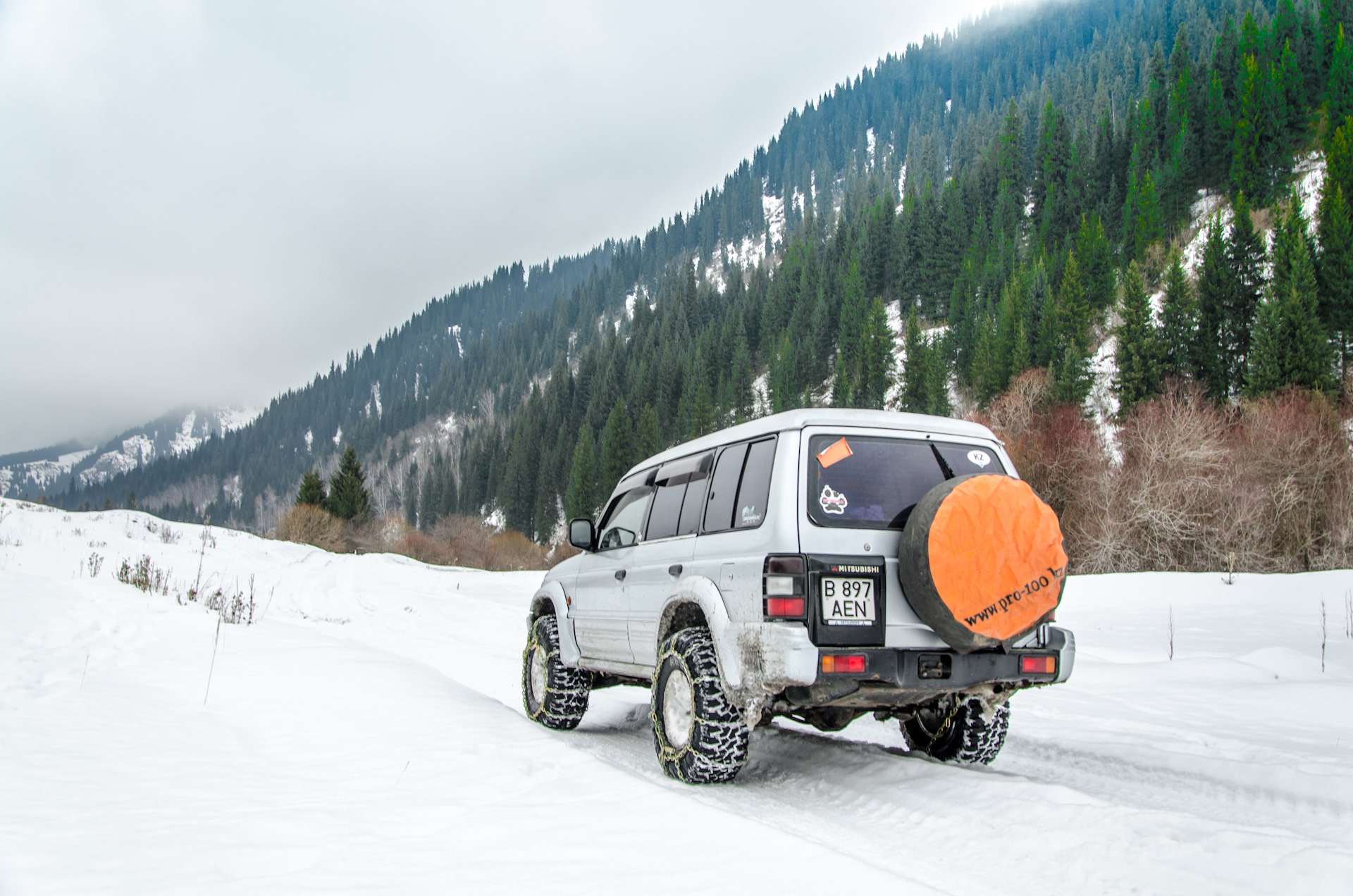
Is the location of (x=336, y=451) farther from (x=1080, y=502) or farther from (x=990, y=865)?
(x=990, y=865)

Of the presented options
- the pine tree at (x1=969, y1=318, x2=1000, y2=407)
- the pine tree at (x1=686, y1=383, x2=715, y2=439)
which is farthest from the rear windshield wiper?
the pine tree at (x1=686, y1=383, x2=715, y2=439)

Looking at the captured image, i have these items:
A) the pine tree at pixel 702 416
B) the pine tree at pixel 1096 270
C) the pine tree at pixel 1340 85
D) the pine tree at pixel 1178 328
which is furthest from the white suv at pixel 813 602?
the pine tree at pixel 702 416

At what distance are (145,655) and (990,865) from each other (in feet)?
24.7

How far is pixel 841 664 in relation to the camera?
410cm

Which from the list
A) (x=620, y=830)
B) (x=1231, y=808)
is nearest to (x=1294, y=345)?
(x=1231, y=808)

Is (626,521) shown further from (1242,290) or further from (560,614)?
(1242,290)

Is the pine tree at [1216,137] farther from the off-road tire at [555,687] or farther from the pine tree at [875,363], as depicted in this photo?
the off-road tire at [555,687]

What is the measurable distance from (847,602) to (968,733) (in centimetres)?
206

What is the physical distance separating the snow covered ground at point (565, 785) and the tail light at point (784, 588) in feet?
3.43

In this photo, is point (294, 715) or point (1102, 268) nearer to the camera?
point (294, 715)

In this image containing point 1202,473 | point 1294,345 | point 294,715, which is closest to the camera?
point 294,715

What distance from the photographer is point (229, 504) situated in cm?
19400

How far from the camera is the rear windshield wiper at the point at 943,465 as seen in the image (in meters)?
4.73

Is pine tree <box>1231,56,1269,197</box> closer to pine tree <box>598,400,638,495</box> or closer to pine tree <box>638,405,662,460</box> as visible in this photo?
pine tree <box>598,400,638,495</box>
